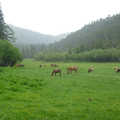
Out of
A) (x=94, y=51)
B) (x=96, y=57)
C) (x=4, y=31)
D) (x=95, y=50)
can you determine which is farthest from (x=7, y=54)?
(x=95, y=50)

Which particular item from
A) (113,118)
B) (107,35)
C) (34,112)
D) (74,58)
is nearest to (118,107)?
(113,118)

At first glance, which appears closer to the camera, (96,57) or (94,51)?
(96,57)

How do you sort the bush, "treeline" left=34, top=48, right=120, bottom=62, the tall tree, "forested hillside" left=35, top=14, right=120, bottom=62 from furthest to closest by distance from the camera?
"forested hillside" left=35, top=14, right=120, bottom=62 → "treeline" left=34, top=48, right=120, bottom=62 → the tall tree → the bush

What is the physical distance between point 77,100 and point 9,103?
13.7 ft

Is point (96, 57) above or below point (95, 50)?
below

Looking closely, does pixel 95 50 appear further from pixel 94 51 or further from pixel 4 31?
pixel 4 31

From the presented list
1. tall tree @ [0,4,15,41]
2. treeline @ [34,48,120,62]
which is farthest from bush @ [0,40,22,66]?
treeline @ [34,48,120,62]

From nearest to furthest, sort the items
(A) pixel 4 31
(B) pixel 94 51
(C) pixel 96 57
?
(A) pixel 4 31 < (C) pixel 96 57 < (B) pixel 94 51

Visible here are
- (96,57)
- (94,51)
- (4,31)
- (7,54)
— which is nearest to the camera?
(7,54)

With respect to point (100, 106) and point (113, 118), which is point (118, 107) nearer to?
point (100, 106)

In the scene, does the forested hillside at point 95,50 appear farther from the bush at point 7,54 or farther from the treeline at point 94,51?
the bush at point 7,54

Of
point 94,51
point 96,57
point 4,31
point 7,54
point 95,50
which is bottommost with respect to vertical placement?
point 96,57

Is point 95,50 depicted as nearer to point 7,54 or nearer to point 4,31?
point 4,31

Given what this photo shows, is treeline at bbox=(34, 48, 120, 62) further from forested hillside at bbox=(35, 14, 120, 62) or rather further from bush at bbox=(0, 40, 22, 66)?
bush at bbox=(0, 40, 22, 66)
